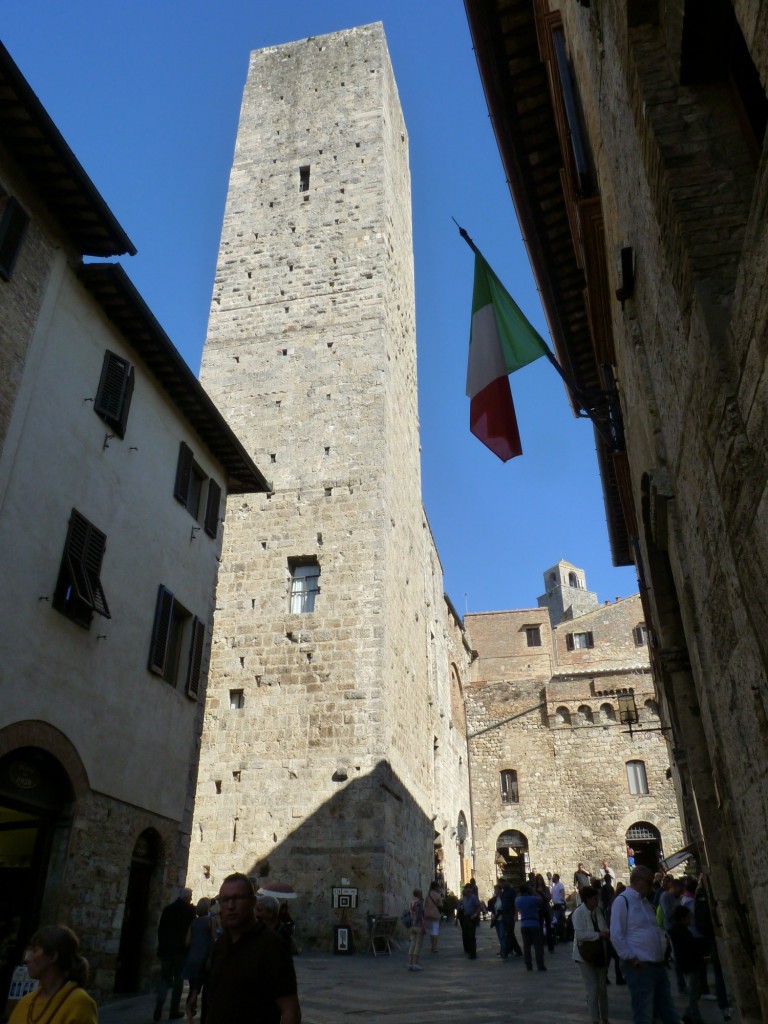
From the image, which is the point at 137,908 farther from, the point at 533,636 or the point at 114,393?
the point at 533,636

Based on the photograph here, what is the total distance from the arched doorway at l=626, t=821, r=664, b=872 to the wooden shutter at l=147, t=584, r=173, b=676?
841 inches

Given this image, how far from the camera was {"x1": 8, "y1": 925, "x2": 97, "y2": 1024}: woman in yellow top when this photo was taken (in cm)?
279

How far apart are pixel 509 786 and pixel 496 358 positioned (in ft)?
80.5

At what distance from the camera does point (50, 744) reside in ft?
23.0

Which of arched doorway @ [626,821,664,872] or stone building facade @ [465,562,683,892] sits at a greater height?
stone building facade @ [465,562,683,892]

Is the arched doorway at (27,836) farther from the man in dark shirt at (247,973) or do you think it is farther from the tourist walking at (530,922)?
the tourist walking at (530,922)

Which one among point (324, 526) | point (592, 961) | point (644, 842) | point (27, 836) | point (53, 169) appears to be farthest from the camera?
point (644, 842)

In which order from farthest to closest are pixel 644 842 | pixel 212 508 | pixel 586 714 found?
pixel 586 714, pixel 644 842, pixel 212 508

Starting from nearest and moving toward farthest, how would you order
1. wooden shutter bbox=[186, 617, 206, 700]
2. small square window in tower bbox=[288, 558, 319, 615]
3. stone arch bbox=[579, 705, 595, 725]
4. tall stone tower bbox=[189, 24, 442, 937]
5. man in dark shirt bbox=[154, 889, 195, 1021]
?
man in dark shirt bbox=[154, 889, 195, 1021]
wooden shutter bbox=[186, 617, 206, 700]
tall stone tower bbox=[189, 24, 442, 937]
small square window in tower bbox=[288, 558, 319, 615]
stone arch bbox=[579, 705, 595, 725]

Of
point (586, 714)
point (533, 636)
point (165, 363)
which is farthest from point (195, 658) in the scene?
point (533, 636)

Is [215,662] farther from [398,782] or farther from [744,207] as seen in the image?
[744,207]

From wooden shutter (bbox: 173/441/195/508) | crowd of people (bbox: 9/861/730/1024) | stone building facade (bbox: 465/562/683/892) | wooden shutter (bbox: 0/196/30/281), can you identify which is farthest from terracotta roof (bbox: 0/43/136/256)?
stone building facade (bbox: 465/562/683/892)

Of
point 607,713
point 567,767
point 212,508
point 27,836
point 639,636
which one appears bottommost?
point 27,836

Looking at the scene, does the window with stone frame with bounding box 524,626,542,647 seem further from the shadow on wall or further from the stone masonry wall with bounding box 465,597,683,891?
the shadow on wall
